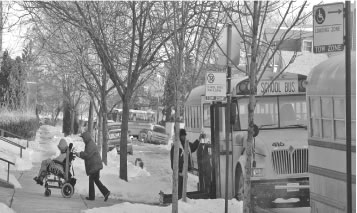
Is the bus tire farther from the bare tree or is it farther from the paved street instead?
the bare tree

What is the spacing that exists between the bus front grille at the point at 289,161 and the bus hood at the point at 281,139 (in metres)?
0.11

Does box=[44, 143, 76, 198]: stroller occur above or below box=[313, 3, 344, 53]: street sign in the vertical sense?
below

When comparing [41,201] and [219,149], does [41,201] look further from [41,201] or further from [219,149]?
[219,149]

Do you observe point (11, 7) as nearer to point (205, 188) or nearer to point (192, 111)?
point (192, 111)

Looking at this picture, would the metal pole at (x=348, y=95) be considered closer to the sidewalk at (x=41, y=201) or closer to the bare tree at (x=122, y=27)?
the sidewalk at (x=41, y=201)

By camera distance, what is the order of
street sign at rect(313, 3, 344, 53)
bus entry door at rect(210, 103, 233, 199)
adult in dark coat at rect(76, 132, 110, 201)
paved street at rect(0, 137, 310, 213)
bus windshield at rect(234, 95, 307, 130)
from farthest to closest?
bus entry door at rect(210, 103, 233, 199) → adult in dark coat at rect(76, 132, 110, 201) → bus windshield at rect(234, 95, 307, 130) → paved street at rect(0, 137, 310, 213) → street sign at rect(313, 3, 344, 53)

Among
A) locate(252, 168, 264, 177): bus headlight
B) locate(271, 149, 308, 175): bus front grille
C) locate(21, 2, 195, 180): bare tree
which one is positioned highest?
locate(21, 2, 195, 180): bare tree

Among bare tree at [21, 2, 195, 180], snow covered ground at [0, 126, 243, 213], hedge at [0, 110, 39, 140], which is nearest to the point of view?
snow covered ground at [0, 126, 243, 213]

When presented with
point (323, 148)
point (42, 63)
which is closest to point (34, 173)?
point (323, 148)

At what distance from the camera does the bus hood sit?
37.8ft

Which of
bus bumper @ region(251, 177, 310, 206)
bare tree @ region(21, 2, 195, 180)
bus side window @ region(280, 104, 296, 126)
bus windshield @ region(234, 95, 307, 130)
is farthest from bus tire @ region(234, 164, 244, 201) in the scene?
bare tree @ region(21, 2, 195, 180)

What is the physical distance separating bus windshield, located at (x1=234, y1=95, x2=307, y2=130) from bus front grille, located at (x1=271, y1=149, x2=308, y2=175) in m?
0.80

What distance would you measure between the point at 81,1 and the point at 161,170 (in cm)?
1106

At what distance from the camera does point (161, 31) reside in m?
14.6
